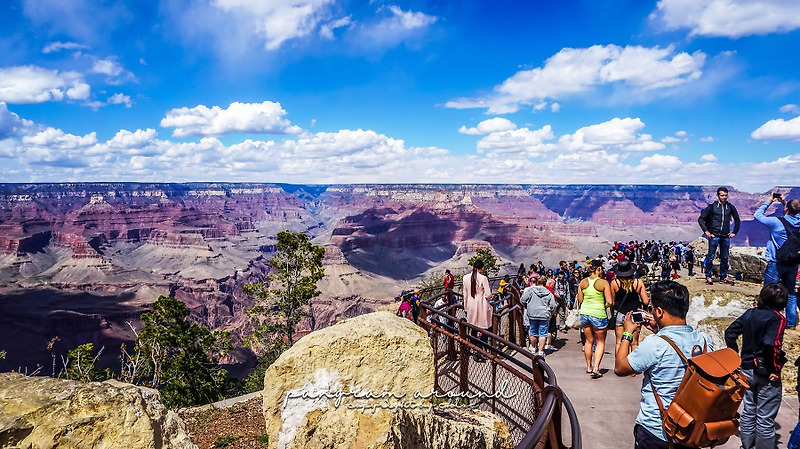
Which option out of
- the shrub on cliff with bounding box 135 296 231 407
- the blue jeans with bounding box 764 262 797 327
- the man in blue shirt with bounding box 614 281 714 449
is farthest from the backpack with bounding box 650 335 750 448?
the shrub on cliff with bounding box 135 296 231 407

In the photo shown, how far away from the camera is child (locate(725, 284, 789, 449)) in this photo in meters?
4.07

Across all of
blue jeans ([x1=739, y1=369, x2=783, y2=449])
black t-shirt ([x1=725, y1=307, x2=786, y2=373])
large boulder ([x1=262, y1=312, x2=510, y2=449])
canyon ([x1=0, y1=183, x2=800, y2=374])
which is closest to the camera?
large boulder ([x1=262, y1=312, x2=510, y2=449])

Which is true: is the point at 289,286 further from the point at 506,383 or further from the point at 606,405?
the point at 606,405

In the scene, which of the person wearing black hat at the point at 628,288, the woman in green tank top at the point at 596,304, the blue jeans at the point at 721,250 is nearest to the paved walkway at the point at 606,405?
the woman in green tank top at the point at 596,304

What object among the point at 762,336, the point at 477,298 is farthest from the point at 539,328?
the point at 762,336

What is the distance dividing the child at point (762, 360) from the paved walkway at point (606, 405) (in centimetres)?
67

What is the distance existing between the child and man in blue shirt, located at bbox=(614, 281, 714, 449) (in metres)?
1.31

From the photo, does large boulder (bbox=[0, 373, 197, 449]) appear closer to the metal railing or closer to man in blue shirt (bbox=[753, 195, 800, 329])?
the metal railing

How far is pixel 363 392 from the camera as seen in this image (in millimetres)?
4043

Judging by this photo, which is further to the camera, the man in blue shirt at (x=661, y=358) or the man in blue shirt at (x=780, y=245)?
the man in blue shirt at (x=780, y=245)

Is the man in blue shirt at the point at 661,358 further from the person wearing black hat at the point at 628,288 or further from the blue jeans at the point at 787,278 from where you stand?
the blue jeans at the point at 787,278

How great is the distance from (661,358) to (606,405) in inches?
128

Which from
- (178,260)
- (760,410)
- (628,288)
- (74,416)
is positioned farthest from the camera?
(178,260)

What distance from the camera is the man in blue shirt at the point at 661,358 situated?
10.4 ft
